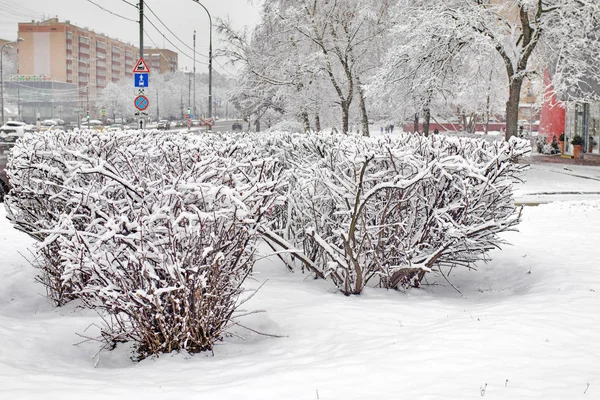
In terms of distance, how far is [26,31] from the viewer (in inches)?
4719

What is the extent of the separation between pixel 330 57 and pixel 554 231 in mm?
17448

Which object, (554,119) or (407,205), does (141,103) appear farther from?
(554,119)

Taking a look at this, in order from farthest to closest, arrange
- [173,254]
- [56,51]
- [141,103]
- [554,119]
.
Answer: [56,51], [554,119], [141,103], [173,254]

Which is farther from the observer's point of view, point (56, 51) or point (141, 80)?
point (56, 51)

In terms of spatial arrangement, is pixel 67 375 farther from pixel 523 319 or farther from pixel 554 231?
pixel 554 231

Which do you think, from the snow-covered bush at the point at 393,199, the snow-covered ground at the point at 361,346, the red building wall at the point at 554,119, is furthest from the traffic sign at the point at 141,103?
the red building wall at the point at 554,119

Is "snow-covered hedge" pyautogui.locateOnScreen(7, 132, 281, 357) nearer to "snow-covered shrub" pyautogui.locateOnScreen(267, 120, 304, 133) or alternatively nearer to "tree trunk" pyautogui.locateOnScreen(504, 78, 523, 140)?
"tree trunk" pyautogui.locateOnScreen(504, 78, 523, 140)

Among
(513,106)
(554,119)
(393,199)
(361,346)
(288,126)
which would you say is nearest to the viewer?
(361,346)

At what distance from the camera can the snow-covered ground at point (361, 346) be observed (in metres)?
4.19

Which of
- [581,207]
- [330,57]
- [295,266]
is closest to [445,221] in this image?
[295,266]

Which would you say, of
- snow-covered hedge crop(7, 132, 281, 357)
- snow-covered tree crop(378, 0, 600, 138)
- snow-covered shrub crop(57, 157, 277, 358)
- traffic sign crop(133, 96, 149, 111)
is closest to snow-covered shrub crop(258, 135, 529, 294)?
snow-covered hedge crop(7, 132, 281, 357)

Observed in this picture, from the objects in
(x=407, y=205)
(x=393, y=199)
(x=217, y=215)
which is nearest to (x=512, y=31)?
(x=407, y=205)

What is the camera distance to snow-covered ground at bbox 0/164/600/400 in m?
4.19

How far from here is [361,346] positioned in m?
5.24
